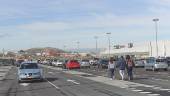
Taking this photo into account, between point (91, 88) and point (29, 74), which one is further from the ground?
point (29, 74)

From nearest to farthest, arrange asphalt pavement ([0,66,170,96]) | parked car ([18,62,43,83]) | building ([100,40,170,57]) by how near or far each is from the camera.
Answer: asphalt pavement ([0,66,170,96]) → parked car ([18,62,43,83]) → building ([100,40,170,57])

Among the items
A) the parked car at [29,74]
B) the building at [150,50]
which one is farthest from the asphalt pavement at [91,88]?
the building at [150,50]

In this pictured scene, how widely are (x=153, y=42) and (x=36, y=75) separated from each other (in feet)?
355

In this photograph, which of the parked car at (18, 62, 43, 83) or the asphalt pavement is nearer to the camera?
the asphalt pavement

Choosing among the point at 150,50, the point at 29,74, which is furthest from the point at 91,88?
the point at 150,50

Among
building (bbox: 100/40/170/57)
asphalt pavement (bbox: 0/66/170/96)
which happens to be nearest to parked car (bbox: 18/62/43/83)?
asphalt pavement (bbox: 0/66/170/96)

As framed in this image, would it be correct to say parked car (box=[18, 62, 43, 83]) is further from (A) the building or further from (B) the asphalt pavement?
(A) the building

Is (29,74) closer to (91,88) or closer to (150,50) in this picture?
(91,88)

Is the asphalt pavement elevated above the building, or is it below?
below

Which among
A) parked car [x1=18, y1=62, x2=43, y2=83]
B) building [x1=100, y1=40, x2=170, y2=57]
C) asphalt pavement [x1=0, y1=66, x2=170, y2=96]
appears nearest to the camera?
asphalt pavement [x1=0, y1=66, x2=170, y2=96]

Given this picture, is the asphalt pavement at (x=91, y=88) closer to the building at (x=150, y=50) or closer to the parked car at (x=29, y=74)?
the parked car at (x=29, y=74)

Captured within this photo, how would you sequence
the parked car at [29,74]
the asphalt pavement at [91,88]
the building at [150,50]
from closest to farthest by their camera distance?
the asphalt pavement at [91,88] < the parked car at [29,74] < the building at [150,50]

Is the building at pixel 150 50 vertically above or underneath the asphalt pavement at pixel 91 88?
above

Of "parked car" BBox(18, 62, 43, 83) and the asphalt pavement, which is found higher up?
"parked car" BBox(18, 62, 43, 83)
